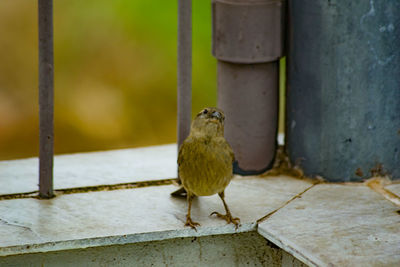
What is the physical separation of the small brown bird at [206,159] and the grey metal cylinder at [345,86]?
1.98ft

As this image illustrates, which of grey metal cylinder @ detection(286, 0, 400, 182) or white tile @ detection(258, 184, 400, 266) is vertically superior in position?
grey metal cylinder @ detection(286, 0, 400, 182)

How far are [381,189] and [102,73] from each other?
9.85 feet

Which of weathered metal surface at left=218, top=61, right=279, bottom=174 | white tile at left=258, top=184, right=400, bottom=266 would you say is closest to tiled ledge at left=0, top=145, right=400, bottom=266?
white tile at left=258, top=184, right=400, bottom=266

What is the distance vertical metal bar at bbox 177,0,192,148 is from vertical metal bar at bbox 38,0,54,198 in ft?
2.08

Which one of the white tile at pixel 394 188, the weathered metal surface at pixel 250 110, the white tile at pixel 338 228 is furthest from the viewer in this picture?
the weathered metal surface at pixel 250 110

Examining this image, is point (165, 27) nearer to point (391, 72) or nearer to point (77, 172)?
point (77, 172)

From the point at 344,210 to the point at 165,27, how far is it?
10.8 feet

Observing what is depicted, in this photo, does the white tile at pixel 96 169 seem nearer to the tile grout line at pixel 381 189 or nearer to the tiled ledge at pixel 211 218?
the tiled ledge at pixel 211 218

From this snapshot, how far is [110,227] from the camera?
4066 mm

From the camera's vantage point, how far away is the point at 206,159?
13.8 ft

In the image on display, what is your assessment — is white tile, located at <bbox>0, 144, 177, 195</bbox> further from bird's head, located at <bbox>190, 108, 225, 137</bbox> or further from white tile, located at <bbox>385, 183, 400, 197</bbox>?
white tile, located at <bbox>385, 183, 400, 197</bbox>

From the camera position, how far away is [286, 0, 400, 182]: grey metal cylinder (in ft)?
14.6

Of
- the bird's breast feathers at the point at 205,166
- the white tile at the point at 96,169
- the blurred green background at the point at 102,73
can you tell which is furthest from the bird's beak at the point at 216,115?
the blurred green background at the point at 102,73

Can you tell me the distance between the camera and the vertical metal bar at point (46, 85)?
4160 mm
